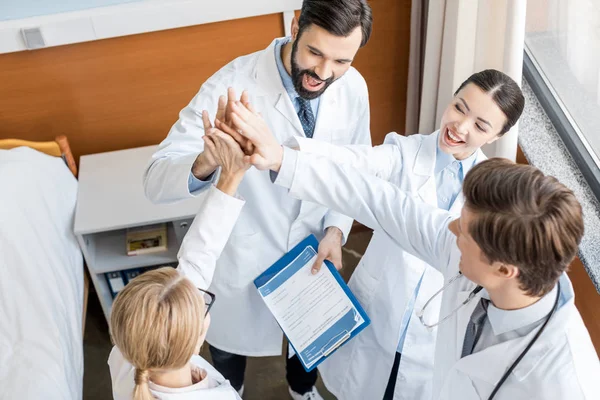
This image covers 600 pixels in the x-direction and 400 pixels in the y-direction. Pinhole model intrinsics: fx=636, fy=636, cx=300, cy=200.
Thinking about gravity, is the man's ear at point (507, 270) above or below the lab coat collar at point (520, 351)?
above

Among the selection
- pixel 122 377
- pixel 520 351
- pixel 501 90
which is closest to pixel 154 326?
pixel 122 377

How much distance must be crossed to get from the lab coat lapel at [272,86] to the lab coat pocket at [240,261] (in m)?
0.38

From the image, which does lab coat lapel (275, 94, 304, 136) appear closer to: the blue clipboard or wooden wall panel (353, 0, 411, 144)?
the blue clipboard

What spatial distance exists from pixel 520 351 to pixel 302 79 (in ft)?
2.84

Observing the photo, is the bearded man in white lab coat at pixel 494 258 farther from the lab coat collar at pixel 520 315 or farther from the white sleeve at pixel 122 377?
the white sleeve at pixel 122 377

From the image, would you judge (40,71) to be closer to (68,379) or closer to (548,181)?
(68,379)

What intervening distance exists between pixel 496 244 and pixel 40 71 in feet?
6.75

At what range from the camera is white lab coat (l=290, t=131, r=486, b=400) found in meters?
1.67

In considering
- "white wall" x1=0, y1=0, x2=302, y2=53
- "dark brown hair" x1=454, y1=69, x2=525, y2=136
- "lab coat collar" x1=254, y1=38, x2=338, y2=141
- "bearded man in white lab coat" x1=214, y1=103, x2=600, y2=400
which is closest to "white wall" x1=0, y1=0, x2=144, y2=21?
"white wall" x1=0, y1=0, x2=302, y2=53

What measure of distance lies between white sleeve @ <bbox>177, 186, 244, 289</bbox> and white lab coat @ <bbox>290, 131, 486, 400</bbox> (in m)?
0.26

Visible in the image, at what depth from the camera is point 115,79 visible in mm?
2600

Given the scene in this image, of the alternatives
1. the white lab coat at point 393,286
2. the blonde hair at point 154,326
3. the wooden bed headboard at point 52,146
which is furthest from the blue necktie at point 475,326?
the wooden bed headboard at point 52,146

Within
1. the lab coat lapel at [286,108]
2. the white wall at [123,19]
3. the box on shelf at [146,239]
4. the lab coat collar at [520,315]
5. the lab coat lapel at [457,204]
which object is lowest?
the box on shelf at [146,239]

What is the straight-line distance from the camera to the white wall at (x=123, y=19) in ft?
7.84
